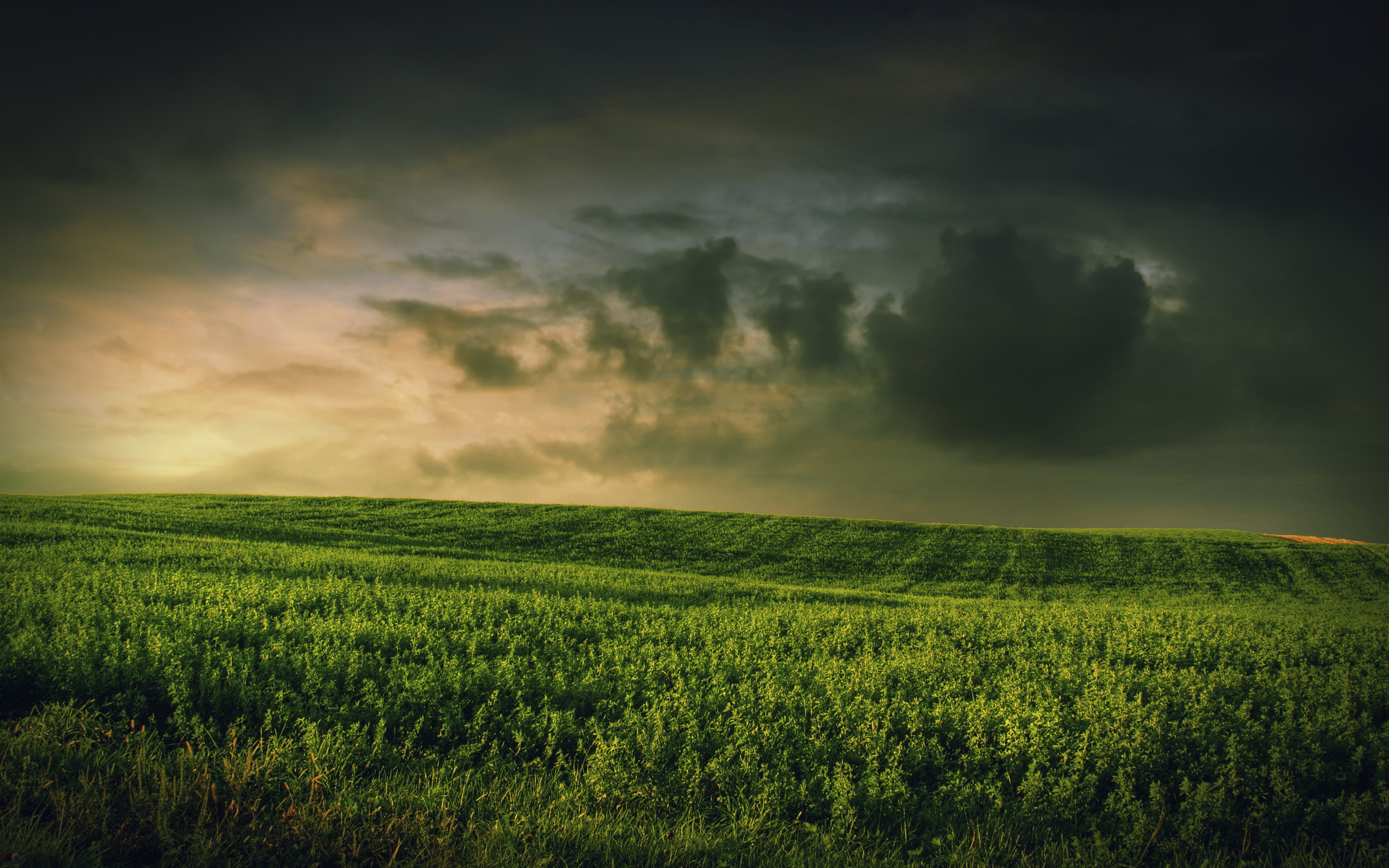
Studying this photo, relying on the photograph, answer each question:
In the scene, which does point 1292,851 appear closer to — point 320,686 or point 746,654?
point 746,654

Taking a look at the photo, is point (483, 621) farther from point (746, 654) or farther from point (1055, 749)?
point (1055, 749)

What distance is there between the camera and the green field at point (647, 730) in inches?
187

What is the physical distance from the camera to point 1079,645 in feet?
42.5

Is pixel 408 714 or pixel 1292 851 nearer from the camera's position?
pixel 1292 851

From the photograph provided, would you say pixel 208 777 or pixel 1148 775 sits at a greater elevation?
pixel 208 777

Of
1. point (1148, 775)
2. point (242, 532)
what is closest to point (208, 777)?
point (1148, 775)

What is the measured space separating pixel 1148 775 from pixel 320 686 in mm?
9366

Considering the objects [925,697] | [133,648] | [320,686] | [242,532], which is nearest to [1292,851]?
[925,697]

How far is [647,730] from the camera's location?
23.3ft

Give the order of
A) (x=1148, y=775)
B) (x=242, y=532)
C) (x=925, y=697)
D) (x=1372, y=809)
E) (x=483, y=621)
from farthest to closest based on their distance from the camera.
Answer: (x=242, y=532)
(x=483, y=621)
(x=925, y=697)
(x=1148, y=775)
(x=1372, y=809)

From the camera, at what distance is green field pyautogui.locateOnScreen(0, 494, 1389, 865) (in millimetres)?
4738

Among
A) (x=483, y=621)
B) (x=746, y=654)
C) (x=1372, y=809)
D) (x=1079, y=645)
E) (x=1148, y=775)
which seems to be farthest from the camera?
(x=1079, y=645)

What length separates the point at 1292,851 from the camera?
6.02 meters

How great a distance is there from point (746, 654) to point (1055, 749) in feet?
14.4
